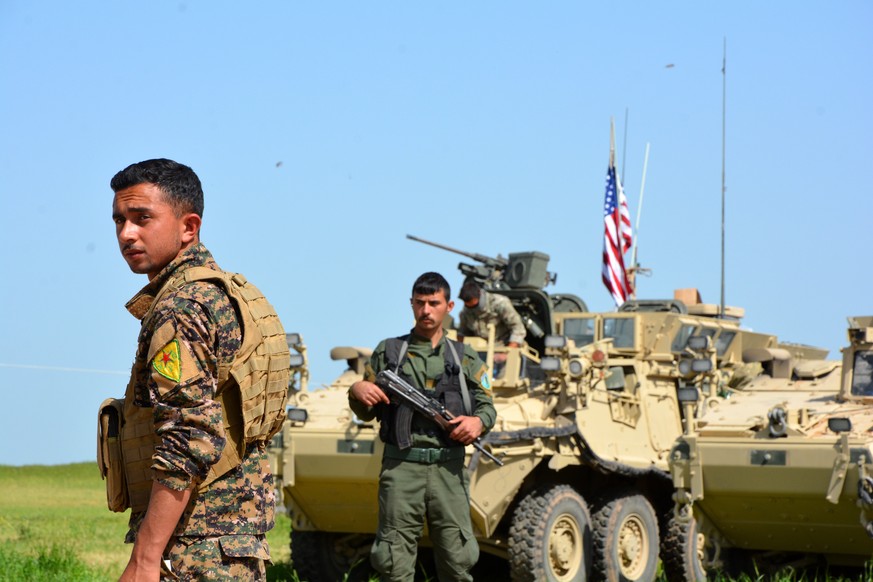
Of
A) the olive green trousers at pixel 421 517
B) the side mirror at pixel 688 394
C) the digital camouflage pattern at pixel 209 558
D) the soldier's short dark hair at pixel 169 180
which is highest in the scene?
the soldier's short dark hair at pixel 169 180

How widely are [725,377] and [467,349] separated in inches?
230

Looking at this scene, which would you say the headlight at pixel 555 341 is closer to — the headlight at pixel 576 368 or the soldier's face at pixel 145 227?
the headlight at pixel 576 368

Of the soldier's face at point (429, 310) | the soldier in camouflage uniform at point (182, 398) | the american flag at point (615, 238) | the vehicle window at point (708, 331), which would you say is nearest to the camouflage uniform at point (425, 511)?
the soldier's face at point (429, 310)

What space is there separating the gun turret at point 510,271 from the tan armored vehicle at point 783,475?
2.29 meters

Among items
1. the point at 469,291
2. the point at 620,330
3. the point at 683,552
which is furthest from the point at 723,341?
the point at 469,291

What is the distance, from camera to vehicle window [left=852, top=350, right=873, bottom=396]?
1041 centimetres

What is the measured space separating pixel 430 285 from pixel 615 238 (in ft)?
35.4

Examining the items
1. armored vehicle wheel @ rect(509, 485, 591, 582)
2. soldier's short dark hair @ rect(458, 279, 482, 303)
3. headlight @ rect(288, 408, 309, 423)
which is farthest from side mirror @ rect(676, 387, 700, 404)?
headlight @ rect(288, 408, 309, 423)

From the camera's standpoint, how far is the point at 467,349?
6.76 meters

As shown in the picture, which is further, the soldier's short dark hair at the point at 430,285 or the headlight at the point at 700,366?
the headlight at the point at 700,366

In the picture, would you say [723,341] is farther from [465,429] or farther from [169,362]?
[169,362]

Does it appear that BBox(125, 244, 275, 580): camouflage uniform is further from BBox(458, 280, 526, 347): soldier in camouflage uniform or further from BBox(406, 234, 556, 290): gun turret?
BBox(406, 234, 556, 290): gun turret

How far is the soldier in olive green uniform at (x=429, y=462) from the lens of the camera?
21.0ft

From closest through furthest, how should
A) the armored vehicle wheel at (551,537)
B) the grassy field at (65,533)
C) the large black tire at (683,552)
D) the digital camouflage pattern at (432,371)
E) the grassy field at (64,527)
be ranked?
1. the digital camouflage pattern at (432,371)
2. the grassy field at (65,533)
3. the grassy field at (64,527)
4. the armored vehicle wheel at (551,537)
5. the large black tire at (683,552)
